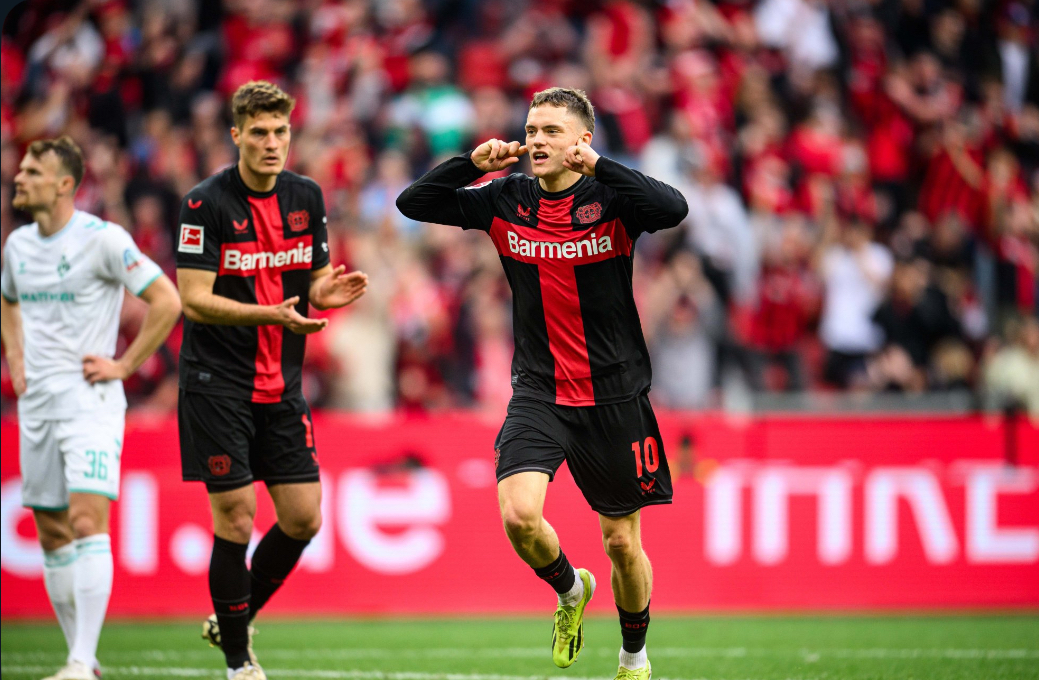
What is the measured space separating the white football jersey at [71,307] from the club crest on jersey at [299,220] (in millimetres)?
810

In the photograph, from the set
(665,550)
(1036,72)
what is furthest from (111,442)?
(1036,72)

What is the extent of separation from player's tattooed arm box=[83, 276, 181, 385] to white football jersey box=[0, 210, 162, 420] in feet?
0.17

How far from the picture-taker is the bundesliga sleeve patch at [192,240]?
597 centimetres

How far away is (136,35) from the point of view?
46.0 feet

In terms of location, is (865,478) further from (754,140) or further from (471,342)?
(754,140)

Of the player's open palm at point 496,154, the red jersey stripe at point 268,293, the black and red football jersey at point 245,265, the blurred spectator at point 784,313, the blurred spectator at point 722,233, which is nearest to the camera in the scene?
the player's open palm at point 496,154

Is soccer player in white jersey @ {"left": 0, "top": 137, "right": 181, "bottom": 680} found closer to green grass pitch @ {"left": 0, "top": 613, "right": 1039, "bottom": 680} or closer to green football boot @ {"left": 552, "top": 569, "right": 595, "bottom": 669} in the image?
green grass pitch @ {"left": 0, "top": 613, "right": 1039, "bottom": 680}

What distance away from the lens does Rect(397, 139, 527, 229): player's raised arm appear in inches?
227

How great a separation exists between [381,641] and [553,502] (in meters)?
2.12

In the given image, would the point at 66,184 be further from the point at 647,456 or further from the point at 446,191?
the point at 647,456

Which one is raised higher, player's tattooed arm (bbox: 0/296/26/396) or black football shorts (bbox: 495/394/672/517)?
player's tattooed arm (bbox: 0/296/26/396)

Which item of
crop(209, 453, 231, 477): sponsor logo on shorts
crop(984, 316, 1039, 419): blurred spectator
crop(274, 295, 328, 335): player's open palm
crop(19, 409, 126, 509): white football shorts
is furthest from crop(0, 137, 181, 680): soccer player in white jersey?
crop(984, 316, 1039, 419): blurred spectator

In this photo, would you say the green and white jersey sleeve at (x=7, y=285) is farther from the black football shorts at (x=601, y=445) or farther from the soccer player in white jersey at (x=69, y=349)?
the black football shorts at (x=601, y=445)

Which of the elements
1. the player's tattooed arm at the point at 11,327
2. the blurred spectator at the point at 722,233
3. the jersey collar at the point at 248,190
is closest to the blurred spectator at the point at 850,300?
the blurred spectator at the point at 722,233
